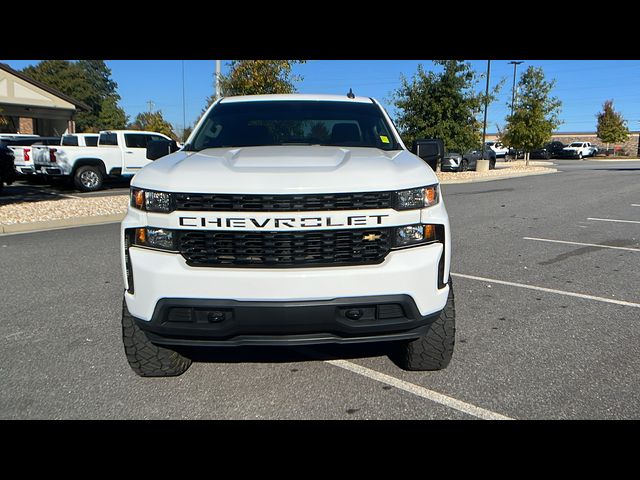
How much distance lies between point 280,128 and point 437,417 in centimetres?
245

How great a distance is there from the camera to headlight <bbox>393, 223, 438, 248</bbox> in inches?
109

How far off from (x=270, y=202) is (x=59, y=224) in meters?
8.71

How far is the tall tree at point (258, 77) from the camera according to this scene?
54.4 feet

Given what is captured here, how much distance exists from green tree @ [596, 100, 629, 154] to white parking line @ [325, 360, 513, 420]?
66.3 metres

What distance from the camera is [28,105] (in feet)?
107

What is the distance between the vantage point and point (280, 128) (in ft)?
13.5

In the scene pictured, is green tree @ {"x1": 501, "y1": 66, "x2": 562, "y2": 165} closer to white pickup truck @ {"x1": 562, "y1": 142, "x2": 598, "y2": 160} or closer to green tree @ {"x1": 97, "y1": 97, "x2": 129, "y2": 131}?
white pickup truck @ {"x1": 562, "y1": 142, "x2": 598, "y2": 160}

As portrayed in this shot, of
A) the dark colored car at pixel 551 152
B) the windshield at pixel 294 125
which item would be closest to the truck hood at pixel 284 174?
the windshield at pixel 294 125

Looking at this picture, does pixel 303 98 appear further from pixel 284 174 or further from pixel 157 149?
pixel 284 174

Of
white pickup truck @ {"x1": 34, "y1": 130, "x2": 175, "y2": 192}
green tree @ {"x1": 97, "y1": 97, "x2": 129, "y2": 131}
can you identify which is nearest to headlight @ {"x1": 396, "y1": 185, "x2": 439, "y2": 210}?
white pickup truck @ {"x1": 34, "y1": 130, "x2": 175, "y2": 192}

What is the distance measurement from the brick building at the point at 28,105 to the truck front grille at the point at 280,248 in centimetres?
3318
